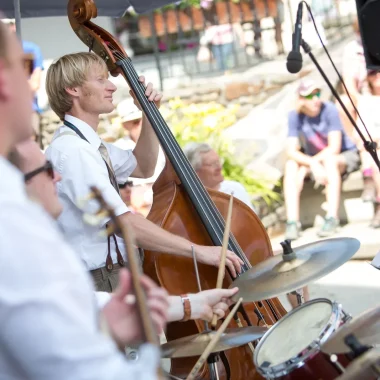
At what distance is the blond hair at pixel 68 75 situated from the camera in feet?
9.75

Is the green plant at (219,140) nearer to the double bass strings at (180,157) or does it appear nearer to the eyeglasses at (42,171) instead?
→ the double bass strings at (180,157)

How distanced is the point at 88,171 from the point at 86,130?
0.88 feet

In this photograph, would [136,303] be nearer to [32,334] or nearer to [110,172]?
[32,334]

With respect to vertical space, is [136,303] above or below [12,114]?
below

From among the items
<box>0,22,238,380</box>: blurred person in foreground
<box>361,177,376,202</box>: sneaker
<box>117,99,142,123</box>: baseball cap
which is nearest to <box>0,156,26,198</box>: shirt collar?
<box>0,22,238,380</box>: blurred person in foreground

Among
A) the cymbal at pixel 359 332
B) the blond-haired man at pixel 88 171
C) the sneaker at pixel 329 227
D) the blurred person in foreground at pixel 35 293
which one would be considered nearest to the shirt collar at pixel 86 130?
Answer: the blond-haired man at pixel 88 171

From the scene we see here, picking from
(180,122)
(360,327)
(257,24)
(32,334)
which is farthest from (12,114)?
(257,24)

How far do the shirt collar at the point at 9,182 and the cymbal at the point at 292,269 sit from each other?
4.47ft

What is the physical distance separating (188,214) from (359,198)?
444cm

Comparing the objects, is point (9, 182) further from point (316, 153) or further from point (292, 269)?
point (316, 153)

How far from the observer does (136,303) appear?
3.72ft

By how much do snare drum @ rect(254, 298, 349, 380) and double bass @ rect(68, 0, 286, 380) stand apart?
40cm

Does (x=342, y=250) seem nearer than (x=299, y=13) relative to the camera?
Yes

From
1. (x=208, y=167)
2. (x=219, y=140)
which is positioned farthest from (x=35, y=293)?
(x=219, y=140)
